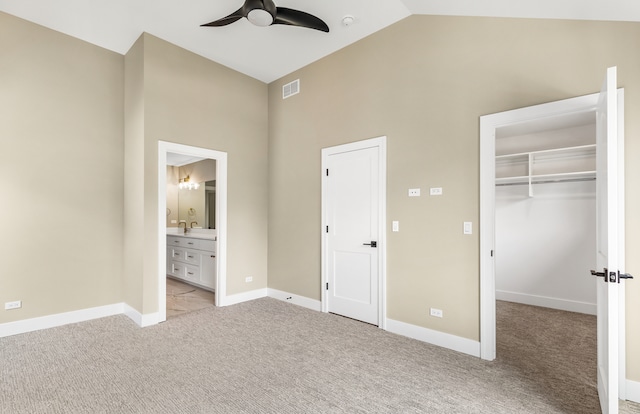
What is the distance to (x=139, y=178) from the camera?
12.7 feet

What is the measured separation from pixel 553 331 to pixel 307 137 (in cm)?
391

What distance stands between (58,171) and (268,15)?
10.3 feet

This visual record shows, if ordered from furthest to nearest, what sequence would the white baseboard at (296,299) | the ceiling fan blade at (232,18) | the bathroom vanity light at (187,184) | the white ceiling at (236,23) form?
the bathroom vanity light at (187,184)
the white baseboard at (296,299)
the white ceiling at (236,23)
the ceiling fan blade at (232,18)

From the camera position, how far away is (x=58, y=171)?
12.4 ft

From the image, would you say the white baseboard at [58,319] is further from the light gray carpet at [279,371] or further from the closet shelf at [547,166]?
the closet shelf at [547,166]

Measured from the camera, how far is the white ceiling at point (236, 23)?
2988 millimetres

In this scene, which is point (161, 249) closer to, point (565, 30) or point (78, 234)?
point (78, 234)

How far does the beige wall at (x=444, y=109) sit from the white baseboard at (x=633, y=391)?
9 cm

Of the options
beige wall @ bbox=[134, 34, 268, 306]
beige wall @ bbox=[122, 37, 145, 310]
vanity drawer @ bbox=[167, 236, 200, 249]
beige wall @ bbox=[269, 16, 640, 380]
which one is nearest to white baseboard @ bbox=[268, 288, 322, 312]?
beige wall @ bbox=[269, 16, 640, 380]

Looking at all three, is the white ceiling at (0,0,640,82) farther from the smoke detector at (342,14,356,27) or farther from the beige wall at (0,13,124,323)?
the beige wall at (0,13,124,323)

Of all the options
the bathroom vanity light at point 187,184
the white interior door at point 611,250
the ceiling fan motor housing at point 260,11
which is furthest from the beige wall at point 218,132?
the white interior door at point 611,250

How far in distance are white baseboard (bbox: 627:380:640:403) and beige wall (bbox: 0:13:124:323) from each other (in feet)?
17.5

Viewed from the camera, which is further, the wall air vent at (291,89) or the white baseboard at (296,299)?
the wall air vent at (291,89)

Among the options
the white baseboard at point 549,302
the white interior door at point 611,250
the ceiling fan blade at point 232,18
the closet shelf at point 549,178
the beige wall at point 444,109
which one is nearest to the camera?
the white interior door at point 611,250
